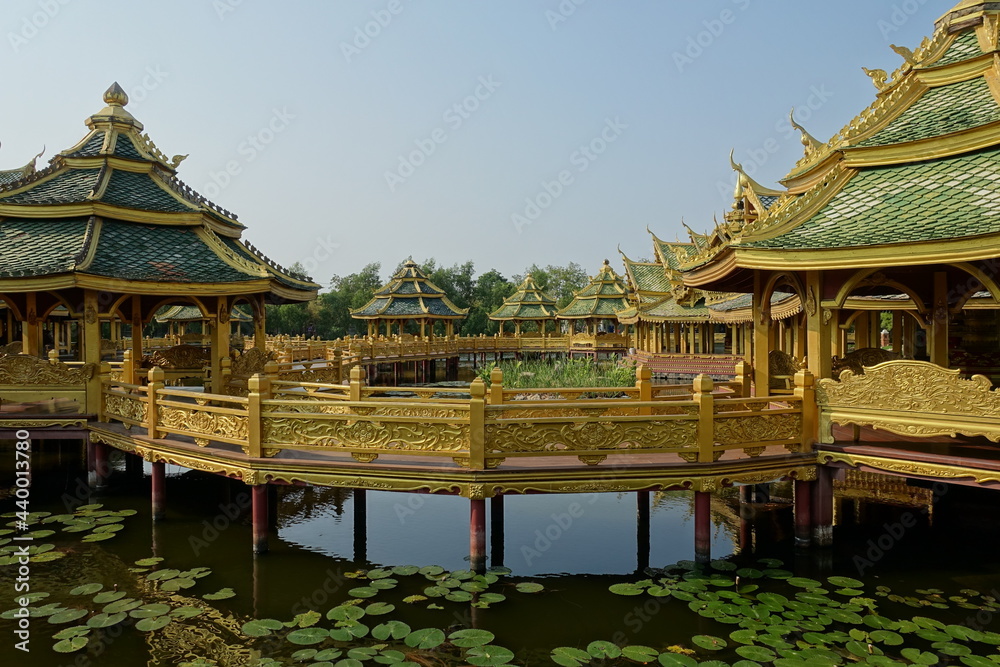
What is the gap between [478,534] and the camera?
26.8 ft

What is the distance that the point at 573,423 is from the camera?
7914 millimetres

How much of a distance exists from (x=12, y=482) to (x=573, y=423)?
10.8 metres

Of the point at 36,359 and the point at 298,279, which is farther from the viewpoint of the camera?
the point at 298,279

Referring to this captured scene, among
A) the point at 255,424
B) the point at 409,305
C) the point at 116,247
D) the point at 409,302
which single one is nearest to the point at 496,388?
the point at 255,424

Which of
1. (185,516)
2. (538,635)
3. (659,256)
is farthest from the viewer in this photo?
(659,256)

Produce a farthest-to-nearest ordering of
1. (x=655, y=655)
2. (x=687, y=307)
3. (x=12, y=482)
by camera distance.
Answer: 1. (x=687, y=307)
2. (x=12, y=482)
3. (x=655, y=655)

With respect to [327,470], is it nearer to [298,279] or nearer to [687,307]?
[298,279]

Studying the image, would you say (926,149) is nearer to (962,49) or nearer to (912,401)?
(962,49)

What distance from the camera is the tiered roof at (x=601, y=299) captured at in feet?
159

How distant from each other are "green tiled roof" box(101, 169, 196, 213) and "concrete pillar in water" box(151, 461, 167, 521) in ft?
18.0

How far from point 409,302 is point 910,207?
3740 centimetres

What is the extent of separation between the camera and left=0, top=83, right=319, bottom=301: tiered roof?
11.3 metres

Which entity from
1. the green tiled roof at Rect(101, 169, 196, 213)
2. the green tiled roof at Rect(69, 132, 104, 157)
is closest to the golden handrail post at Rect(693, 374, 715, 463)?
the green tiled roof at Rect(101, 169, 196, 213)

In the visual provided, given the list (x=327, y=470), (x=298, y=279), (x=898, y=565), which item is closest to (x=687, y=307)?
(x=298, y=279)
